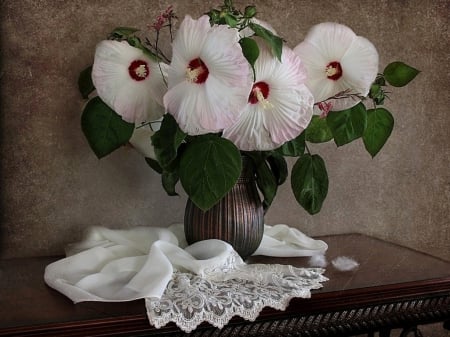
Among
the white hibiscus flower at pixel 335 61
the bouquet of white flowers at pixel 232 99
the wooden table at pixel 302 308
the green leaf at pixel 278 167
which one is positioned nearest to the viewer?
the wooden table at pixel 302 308

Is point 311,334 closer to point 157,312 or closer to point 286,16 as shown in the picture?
point 157,312

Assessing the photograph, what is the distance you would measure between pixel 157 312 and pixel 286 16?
82cm

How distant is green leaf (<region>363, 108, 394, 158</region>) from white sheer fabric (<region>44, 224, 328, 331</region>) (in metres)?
0.26

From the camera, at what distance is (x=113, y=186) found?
3.97 ft

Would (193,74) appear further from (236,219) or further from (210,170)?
(236,219)

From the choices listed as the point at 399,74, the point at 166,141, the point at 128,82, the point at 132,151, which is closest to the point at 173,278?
the point at 166,141

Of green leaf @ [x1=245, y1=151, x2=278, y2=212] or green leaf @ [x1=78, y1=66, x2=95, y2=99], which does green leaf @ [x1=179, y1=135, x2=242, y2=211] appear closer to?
green leaf @ [x1=245, y1=151, x2=278, y2=212]

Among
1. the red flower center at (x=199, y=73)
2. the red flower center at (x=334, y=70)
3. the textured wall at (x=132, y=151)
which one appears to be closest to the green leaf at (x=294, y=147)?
the red flower center at (x=334, y=70)

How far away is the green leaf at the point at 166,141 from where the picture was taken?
0.90 m

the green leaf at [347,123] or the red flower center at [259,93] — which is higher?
the red flower center at [259,93]

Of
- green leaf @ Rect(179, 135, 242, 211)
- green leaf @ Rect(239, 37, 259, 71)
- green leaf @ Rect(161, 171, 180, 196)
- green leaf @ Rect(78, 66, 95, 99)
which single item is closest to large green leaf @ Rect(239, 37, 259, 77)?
green leaf @ Rect(239, 37, 259, 71)

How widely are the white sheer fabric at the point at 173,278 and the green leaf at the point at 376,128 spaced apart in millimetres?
261

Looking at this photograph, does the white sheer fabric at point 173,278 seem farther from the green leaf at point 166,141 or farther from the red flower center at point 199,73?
the red flower center at point 199,73

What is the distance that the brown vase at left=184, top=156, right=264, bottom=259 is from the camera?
965 millimetres
